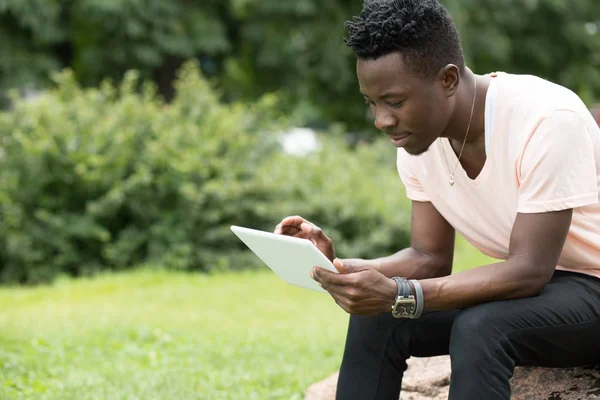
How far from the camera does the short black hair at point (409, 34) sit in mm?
2742

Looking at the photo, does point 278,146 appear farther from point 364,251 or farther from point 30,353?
point 30,353

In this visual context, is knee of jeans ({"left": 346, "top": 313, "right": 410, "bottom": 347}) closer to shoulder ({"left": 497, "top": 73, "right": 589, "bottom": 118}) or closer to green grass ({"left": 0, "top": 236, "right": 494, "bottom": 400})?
shoulder ({"left": 497, "top": 73, "right": 589, "bottom": 118})

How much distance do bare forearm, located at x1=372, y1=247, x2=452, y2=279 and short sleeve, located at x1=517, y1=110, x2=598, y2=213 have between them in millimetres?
647

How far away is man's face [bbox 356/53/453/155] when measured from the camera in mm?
2756

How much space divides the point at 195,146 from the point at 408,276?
631cm

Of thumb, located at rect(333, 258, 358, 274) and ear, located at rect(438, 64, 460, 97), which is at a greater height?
ear, located at rect(438, 64, 460, 97)

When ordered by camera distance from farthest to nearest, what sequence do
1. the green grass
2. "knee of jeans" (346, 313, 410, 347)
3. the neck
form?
the green grass, "knee of jeans" (346, 313, 410, 347), the neck

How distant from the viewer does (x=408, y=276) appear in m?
3.21

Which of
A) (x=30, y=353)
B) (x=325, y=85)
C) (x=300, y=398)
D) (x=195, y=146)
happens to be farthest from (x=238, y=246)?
(x=325, y=85)

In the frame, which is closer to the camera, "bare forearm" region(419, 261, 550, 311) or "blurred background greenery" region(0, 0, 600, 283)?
"bare forearm" region(419, 261, 550, 311)

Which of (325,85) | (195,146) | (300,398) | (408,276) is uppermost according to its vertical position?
(325,85)

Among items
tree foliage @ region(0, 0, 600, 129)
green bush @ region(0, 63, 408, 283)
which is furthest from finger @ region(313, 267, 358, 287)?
tree foliage @ region(0, 0, 600, 129)

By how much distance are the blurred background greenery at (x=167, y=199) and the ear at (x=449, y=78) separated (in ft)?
7.24

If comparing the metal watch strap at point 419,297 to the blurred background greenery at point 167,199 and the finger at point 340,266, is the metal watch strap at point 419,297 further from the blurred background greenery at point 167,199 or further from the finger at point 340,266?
the blurred background greenery at point 167,199
